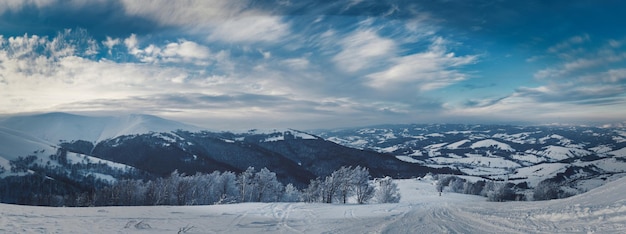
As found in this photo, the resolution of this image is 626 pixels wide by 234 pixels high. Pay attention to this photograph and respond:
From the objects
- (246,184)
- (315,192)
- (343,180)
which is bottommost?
(315,192)

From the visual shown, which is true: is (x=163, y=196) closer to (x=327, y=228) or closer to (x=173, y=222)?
(x=173, y=222)

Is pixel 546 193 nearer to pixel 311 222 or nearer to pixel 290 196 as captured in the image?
pixel 290 196

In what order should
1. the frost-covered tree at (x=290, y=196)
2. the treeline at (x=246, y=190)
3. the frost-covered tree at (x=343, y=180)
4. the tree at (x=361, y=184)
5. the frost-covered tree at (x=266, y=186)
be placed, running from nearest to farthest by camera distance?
the frost-covered tree at (x=343, y=180)
the tree at (x=361, y=184)
the treeline at (x=246, y=190)
the frost-covered tree at (x=266, y=186)
the frost-covered tree at (x=290, y=196)

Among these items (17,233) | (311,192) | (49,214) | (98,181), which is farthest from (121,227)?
(98,181)

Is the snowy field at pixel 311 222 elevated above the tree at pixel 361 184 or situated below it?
above

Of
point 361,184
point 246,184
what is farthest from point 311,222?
point 246,184

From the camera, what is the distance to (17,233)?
48.5 ft

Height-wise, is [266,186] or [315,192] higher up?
[266,186]

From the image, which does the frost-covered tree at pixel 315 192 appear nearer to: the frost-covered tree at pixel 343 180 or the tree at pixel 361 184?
the frost-covered tree at pixel 343 180

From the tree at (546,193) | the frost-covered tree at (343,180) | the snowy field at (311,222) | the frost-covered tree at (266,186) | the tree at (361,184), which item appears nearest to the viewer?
the snowy field at (311,222)

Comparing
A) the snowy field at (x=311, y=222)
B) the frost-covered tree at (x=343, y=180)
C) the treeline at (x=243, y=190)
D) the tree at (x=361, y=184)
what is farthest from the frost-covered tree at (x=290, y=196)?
the snowy field at (x=311, y=222)

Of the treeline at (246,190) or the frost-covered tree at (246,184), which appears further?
the frost-covered tree at (246,184)

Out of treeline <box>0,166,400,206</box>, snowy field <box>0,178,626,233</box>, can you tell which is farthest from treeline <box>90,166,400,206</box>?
snowy field <box>0,178,626,233</box>

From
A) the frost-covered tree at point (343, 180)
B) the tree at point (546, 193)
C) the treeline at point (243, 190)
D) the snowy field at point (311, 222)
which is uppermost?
the snowy field at point (311, 222)
